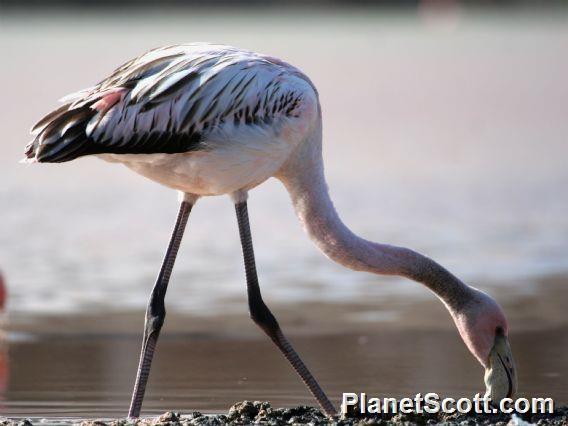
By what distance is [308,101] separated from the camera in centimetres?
827

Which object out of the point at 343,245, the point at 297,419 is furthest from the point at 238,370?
the point at 297,419

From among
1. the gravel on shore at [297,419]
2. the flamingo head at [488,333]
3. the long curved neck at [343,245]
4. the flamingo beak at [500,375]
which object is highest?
the long curved neck at [343,245]

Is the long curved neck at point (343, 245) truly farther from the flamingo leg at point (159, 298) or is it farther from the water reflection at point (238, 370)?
the water reflection at point (238, 370)

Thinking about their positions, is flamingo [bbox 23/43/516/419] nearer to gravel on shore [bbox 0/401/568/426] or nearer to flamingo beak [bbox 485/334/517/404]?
flamingo beak [bbox 485/334/517/404]

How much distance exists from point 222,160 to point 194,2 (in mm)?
75272

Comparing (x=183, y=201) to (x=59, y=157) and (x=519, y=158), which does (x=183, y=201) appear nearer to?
(x=59, y=157)

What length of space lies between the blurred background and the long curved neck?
0.86 meters

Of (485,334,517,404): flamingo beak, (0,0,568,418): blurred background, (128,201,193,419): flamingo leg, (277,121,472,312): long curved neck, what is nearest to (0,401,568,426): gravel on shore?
(485,334,517,404): flamingo beak

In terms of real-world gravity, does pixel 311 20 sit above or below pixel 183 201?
above

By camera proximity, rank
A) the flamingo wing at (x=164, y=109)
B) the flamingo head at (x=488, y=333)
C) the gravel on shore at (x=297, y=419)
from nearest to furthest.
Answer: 1. the gravel on shore at (x=297, y=419)
2. the flamingo wing at (x=164, y=109)
3. the flamingo head at (x=488, y=333)

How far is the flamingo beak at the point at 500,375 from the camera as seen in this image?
8.11 meters

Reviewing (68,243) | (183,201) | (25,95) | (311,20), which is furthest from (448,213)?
(311,20)

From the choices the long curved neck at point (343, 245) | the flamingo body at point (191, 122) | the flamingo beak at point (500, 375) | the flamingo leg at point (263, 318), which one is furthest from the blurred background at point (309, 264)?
the flamingo body at point (191, 122)

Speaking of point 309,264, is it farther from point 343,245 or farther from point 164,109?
point 164,109
